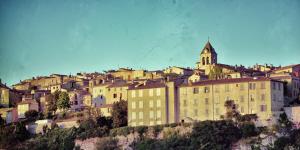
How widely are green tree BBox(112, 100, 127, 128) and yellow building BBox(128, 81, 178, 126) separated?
2.40 feet

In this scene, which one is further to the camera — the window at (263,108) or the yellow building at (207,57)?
the yellow building at (207,57)

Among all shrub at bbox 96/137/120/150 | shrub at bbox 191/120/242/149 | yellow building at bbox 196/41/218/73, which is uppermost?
yellow building at bbox 196/41/218/73

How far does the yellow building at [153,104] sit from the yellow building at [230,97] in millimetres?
414

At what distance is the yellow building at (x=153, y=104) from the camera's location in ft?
95.3

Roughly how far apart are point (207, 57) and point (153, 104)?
Answer: 9197mm

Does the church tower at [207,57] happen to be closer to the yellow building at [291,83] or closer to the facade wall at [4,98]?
the yellow building at [291,83]

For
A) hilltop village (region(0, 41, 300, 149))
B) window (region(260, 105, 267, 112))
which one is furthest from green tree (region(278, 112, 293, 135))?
window (region(260, 105, 267, 112))

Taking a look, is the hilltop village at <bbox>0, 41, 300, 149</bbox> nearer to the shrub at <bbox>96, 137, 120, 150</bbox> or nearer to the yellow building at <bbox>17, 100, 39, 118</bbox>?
the yellow building at <bbox>17, 100, 39, 118</bbox>

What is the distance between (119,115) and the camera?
30.6 meters

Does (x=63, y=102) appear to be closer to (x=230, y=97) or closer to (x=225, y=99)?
(x=225, y=99)

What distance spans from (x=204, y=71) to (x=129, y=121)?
8.32m

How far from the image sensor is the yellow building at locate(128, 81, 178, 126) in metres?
29.0

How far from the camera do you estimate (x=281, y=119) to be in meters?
26.4

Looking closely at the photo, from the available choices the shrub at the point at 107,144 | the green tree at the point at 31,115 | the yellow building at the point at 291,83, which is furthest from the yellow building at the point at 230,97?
the green tree at the point at 31,115
